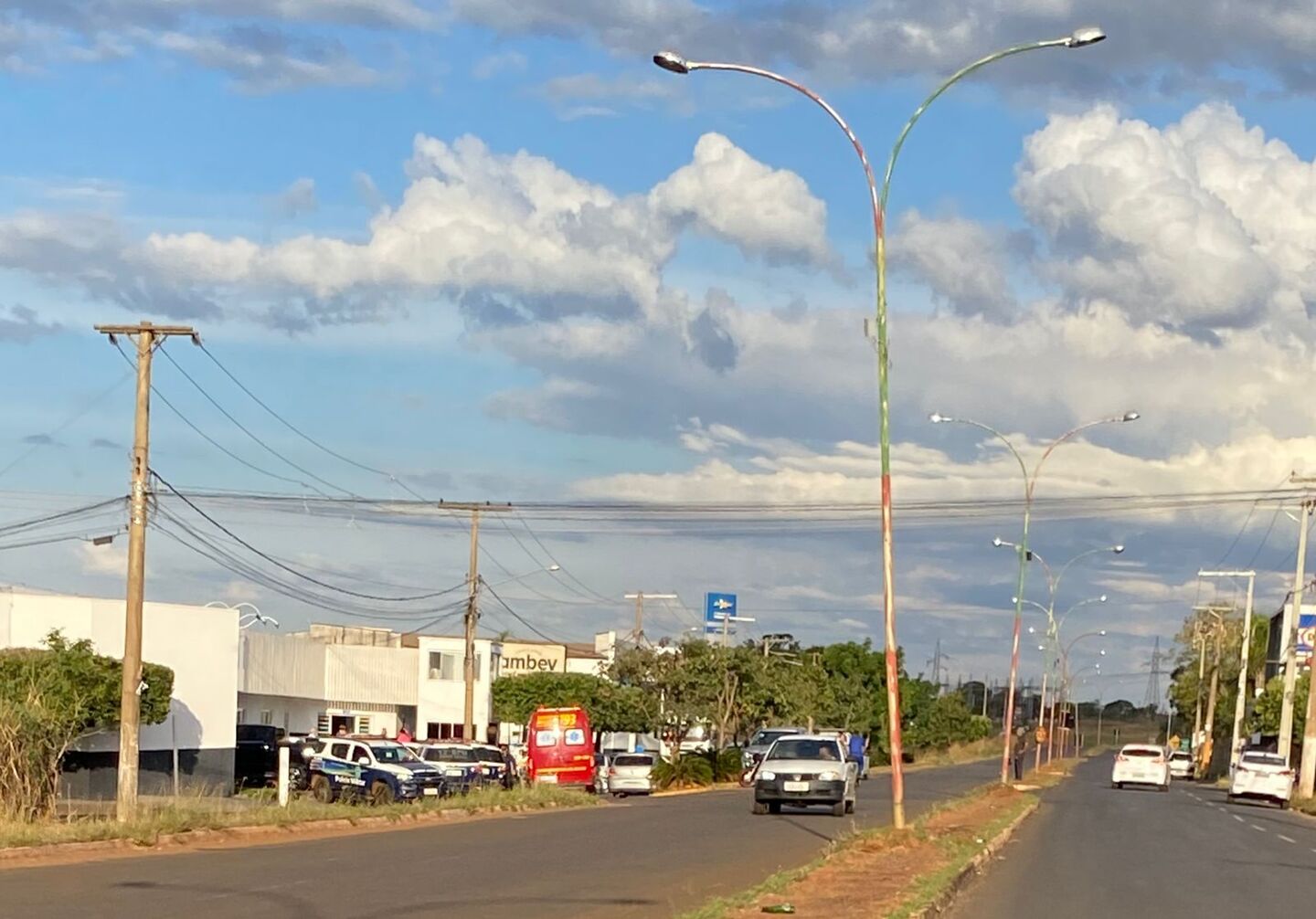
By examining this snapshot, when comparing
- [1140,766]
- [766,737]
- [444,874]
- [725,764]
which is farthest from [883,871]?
[725,764]

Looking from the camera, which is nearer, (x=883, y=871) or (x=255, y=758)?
(x=883, y=871)

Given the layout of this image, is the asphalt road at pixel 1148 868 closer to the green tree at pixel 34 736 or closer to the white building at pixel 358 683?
the green tree at pixel 34 736

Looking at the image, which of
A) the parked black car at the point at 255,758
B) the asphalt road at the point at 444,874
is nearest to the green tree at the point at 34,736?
the asphalt road at the point at 444,874

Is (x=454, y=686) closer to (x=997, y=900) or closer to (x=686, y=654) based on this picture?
(x=686, y=654)

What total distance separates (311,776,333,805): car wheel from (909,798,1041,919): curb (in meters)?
17.5

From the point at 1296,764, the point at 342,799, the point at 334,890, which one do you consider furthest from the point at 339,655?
the point at 334,890

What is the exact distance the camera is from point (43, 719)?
1140 inches

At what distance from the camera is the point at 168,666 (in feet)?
181

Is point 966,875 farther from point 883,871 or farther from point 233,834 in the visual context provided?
point 233,834

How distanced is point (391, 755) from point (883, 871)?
2592 cm

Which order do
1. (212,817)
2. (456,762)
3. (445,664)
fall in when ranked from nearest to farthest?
(212,817), (456,762), (445,664)

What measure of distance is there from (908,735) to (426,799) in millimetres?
99169

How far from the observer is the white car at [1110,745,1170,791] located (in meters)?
66.6

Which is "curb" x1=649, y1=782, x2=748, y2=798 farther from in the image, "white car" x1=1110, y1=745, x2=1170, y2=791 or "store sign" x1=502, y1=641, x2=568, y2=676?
"store sign" x1=502, y1=641, x2=568, y2=676
